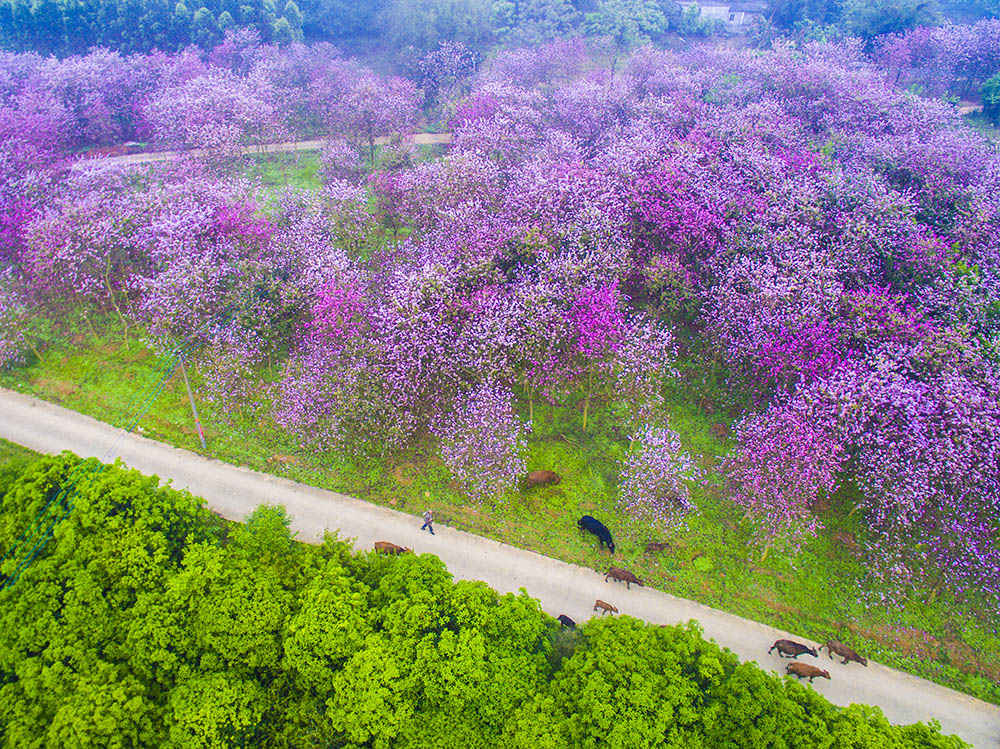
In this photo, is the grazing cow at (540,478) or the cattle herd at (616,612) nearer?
the cattle herd at (616,612)

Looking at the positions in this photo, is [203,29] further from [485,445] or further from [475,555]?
[475,555]

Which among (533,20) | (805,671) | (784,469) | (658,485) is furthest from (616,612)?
(533,20)

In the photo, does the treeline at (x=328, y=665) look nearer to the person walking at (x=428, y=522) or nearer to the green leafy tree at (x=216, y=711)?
the green leafy tree at (x=216, y=711)

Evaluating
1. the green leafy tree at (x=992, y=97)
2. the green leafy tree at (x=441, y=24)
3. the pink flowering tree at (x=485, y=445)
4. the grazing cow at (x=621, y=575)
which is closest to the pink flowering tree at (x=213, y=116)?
the green leafy tree at (x=441, y=24)

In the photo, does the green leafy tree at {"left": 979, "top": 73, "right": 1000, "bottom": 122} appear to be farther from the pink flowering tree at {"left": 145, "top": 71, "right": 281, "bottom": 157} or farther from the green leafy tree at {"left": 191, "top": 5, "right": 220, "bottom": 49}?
the green leafy tree at {"left": 191, "top": 5, "right": 220, "bottom": 49}

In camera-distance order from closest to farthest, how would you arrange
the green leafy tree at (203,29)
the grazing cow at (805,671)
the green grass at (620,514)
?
1. the grazing cow at (805,671)
2. the green grass at (620,514)
3. the green leafy tree at (203,29)

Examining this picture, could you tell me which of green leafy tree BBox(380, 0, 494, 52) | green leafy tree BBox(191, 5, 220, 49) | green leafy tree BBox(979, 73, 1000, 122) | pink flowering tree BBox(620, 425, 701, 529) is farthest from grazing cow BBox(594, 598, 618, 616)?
green leafy tree BBox(191, 5, 220, 49)

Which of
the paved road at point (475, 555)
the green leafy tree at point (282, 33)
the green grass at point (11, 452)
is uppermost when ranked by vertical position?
the green leafy tree at point (282, 33)
